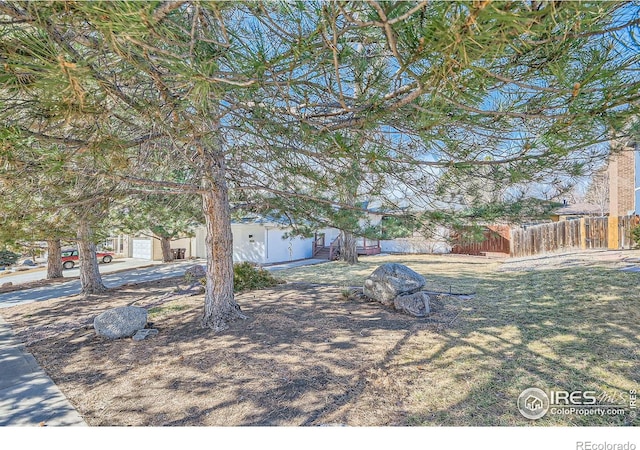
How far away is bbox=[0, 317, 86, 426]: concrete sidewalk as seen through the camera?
2285 millimetres

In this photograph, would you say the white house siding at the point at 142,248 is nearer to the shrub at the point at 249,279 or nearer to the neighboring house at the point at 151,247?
the neighboring house at the point at 151,247

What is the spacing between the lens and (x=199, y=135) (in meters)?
2.05

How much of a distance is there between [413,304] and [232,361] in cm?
270

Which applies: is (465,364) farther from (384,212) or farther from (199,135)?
(199,135)

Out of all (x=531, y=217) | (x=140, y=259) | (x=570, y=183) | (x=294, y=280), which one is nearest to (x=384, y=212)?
(x=531, y=217)

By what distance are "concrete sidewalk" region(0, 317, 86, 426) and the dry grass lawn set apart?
9 centimetres

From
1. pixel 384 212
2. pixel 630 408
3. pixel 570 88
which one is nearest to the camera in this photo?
pixel 570 88

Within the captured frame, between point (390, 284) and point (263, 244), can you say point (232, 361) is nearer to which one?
point (390, 284)

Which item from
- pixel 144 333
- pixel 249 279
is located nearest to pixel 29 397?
pixel 144 333

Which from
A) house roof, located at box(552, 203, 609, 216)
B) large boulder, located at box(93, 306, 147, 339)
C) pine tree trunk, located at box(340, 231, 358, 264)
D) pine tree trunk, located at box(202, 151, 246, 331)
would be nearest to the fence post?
pine tree trunk, located at box(340, 231, 358, 264)

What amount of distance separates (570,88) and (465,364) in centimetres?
234

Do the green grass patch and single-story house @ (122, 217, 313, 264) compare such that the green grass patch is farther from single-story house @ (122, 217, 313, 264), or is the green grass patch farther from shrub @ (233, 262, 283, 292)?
single-story house @ (122, 217, 313, 264)

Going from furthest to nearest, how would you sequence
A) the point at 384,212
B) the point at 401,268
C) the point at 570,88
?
the point at 401,268, the point at 384,212, the point at 570,88

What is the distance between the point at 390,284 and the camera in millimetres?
5055
